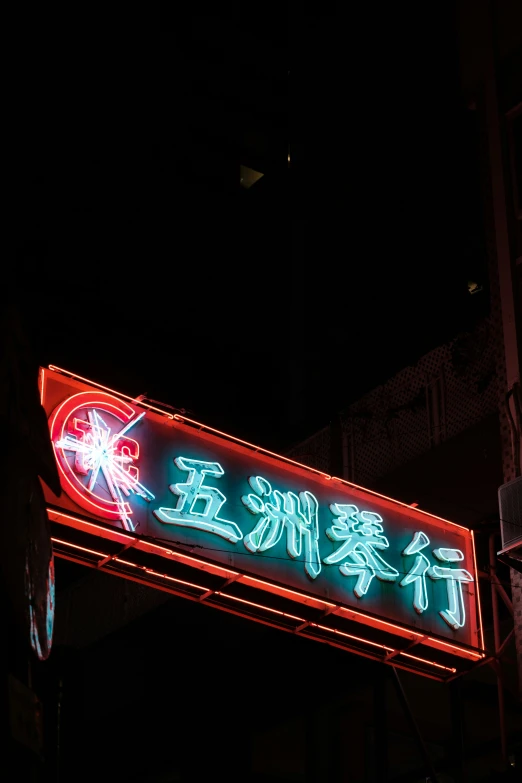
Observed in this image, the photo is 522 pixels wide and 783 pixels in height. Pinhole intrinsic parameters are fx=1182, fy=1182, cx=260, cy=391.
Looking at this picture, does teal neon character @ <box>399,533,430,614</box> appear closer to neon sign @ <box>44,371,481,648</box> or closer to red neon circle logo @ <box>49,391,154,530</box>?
neon sign @ <box>44,371,481,648</box>

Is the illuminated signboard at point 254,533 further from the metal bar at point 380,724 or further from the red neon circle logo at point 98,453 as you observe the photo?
the metal bar at point 380,724

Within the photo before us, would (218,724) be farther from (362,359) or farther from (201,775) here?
(362,359)

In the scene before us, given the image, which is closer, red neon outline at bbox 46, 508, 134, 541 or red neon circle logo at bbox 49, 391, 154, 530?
red neon outline at bbox 46, 508, 134, 541

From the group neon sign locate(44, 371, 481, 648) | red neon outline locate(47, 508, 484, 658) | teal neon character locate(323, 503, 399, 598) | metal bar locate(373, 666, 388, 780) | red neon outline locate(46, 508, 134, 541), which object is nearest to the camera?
red neon outline locate(46, 508, 134, 541)

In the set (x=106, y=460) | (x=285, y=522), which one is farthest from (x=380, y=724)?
(x=106, y=460)

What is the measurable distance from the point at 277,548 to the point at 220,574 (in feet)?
2.58

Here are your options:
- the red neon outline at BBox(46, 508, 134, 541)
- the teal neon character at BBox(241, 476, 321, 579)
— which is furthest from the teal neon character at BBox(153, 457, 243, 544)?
the red neon outline at BBox(46, 508, 134, 541)

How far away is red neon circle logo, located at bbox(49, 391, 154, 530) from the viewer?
1053 centimetres

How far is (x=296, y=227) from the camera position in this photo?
23438 millimetres

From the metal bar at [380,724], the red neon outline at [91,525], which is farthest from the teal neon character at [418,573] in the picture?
the metal bar at [380,724]

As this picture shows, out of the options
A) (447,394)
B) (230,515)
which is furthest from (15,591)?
(447,394)

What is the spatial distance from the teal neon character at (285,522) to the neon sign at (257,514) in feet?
0.04

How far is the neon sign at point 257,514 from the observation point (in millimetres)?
10766

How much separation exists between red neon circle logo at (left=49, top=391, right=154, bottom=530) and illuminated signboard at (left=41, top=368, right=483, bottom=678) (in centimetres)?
1
